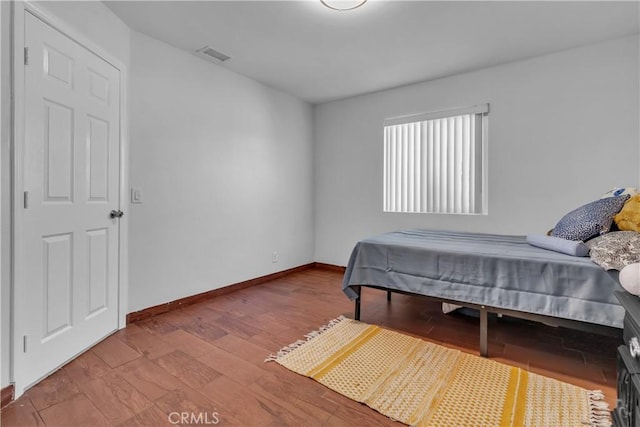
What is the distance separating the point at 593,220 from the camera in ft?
6.54

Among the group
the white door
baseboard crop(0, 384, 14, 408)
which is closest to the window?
the white door

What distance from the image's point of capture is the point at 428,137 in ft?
12.4

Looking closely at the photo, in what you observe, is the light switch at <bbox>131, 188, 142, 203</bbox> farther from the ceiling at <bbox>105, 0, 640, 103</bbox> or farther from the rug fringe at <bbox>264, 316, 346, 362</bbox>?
the rug fringe at <bbox>264, 316, 346, 362</bbox>

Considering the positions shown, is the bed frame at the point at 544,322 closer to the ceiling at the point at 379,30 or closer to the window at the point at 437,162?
the window at the point at 437,162

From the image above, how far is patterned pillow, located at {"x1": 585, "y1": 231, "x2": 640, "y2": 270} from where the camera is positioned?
1.62 m

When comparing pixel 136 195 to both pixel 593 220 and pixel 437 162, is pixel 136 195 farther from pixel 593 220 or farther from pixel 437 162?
pixel 593 220

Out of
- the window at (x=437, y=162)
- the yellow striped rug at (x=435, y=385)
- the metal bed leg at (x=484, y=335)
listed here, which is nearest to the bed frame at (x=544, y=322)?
the metal bed leg at (x=484, y=335)

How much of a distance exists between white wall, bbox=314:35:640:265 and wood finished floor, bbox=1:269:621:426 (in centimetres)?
128

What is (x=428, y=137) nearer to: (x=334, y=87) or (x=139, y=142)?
(x=334, y=87)

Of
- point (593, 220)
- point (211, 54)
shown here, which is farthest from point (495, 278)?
point (211, 54)

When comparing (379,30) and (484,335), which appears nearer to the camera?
(484,335)

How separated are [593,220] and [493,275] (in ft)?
2.46

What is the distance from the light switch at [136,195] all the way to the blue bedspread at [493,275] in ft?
6.41

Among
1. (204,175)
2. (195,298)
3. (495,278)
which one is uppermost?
(204,175)
